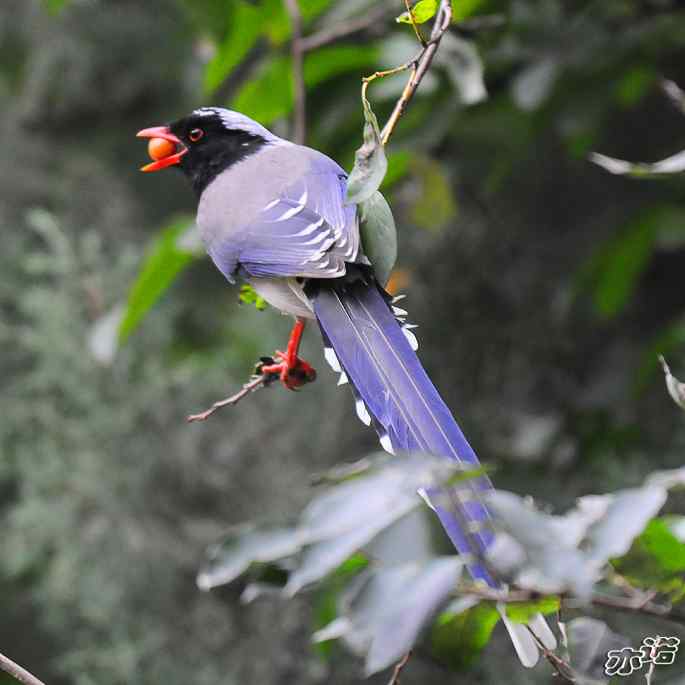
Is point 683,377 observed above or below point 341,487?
below

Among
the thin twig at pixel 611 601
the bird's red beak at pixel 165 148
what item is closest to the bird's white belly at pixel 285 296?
the bird's red beak at pixel 165 148

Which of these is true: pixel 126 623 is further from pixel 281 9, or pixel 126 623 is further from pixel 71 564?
pixel 281 9

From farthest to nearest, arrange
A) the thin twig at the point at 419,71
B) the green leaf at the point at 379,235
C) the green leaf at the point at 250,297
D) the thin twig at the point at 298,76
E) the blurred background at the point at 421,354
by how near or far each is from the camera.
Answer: the blurred background at the point at 421,354
the thin twig at the point at 298,76
the green leaf at the point at 250,297
the green leaf at the point at 379,235
the thin twig at the point at 419,71

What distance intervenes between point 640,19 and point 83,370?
5.78 feet

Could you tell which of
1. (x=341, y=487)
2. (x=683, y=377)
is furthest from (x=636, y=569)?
(x=683, y=377)

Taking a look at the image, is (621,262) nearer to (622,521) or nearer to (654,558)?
(654,558)

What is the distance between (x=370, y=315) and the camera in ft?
5.13

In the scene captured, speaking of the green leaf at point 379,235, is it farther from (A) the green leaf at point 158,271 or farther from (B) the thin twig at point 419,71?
(A) the green leaf at point 158,271

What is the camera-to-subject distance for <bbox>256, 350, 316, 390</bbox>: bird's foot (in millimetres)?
1817

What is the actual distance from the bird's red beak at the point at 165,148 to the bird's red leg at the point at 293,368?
0.41m

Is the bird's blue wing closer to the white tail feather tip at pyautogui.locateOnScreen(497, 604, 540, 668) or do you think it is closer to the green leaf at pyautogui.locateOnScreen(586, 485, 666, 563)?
the white tail feather tip at pyautogui.locateOnScreen(497, 604, 540, 668)

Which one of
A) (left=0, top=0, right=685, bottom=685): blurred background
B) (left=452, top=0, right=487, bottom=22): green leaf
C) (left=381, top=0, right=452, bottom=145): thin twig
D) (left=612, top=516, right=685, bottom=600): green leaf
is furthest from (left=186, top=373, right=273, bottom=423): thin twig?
(left=0, top=0, right=685, bottom=685): blurred background

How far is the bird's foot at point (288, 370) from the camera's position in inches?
71.6

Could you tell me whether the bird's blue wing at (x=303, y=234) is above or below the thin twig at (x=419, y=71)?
below
